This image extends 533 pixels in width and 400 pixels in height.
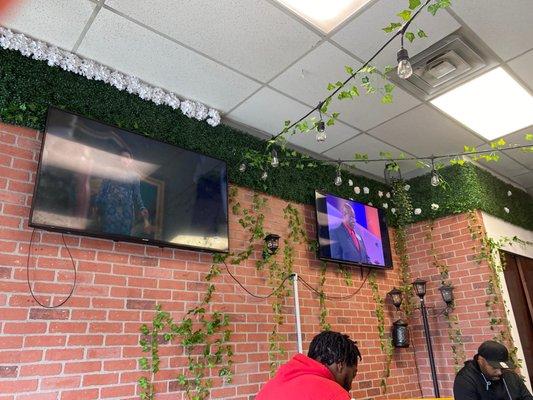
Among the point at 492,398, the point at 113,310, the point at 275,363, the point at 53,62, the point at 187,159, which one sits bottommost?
the point at 492,398

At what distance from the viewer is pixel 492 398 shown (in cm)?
289

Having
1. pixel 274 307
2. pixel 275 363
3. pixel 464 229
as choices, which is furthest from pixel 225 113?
pixel 464 229

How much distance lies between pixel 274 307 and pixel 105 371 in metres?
1.36

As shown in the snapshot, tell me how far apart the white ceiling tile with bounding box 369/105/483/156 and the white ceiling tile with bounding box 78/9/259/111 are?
1422 mm

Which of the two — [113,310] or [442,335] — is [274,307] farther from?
[442,335]

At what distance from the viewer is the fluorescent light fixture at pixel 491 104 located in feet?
10.3

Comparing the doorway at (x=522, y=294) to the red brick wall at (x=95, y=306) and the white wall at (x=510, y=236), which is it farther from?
the red brick wall at (x=95, y=306)

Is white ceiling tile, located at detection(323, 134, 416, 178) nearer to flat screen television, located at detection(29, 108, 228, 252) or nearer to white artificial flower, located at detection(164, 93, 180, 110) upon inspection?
flat screen television, located at detection(29, 108, 228, 252)

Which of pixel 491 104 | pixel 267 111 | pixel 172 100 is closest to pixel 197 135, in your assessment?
pixel 172 100

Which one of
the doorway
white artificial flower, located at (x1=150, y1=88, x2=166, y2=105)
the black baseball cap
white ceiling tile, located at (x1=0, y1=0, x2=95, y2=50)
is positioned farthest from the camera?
the doorway

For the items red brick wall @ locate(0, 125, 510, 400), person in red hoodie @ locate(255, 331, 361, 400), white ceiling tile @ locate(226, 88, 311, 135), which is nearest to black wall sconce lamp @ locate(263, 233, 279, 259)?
red brick wall @ locate(0, 125, 510, 400)

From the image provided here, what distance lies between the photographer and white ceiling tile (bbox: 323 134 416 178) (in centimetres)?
392

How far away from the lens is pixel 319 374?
1719mm

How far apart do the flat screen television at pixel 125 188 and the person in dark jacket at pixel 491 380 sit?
6.53 ft
